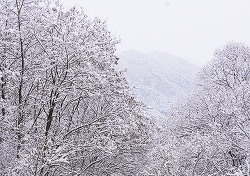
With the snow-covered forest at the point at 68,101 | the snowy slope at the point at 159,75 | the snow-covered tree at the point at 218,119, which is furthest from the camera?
the snowy slope at the point at 159,75

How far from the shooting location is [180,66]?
358 feet

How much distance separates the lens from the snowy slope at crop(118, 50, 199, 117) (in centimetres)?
7819

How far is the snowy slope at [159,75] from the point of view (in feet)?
257

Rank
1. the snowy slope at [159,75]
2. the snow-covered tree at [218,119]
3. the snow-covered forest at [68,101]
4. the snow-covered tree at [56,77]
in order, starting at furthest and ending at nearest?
the snowy slope at [159,75] → the snow-covered tree at [218,119] → the snow-covered tree at [56,77] → the snow-covered forest at [68,101]

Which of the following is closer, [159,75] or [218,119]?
[218,119]

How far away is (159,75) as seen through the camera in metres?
93.8

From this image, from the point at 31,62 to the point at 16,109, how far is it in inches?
73.0

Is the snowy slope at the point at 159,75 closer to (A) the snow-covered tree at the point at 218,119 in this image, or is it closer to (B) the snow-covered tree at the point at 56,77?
(A) the snow-covered tree at the point at 218,119

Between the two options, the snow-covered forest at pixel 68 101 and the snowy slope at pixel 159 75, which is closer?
the snow-covered forest at pixel 68 101

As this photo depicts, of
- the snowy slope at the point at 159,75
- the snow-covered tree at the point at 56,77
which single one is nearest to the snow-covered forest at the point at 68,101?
the snow-covered tree at the point at 56,77

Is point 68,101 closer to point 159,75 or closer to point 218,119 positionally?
point 218,119

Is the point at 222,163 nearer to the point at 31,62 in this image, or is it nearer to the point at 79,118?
the point at 79,118

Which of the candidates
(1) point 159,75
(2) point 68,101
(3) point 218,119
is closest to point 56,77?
(2) point 68,101

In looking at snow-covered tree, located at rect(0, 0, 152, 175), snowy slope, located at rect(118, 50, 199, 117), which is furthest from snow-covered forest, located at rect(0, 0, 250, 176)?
snowy slope, located at rect(118, 50, 199, 117)
